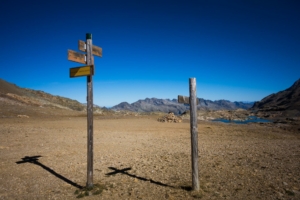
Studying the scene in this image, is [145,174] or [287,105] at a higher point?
[287,105]

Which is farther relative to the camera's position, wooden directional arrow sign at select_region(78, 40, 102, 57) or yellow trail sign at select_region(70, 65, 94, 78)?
wooden directional arrow sign at select_region(78, 40, 102, 57)

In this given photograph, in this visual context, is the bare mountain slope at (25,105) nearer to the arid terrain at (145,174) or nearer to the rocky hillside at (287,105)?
the arid terrain at (145,174)

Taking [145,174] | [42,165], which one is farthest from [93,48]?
[42,165]

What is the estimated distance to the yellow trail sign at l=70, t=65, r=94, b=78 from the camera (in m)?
5.60

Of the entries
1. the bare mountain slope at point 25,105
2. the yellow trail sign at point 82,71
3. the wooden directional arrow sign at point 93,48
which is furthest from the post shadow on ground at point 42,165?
the bare mountain slope at point 25,105

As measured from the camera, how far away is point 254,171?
294 inches

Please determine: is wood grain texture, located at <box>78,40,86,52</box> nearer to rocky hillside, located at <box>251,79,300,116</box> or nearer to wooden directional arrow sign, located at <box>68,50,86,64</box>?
wooden directional arrow sign, located at <box>68,50,86,64</box>

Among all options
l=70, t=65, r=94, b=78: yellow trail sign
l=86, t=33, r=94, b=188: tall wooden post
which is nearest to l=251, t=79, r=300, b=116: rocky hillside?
l=86, t=33, r=94, b=188: tall wooden post

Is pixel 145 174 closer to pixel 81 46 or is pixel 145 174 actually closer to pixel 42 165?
pixel 42 165

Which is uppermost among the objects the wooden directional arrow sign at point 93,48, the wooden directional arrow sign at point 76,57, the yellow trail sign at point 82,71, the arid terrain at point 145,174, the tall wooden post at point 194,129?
the wooden directional arrow sign at point 93,48

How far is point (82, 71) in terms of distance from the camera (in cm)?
572

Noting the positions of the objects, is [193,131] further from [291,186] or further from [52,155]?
[52,155]

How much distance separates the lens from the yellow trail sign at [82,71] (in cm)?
560

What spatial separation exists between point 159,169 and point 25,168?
19.2ft
